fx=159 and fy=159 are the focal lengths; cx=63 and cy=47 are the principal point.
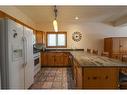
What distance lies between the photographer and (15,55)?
9.89 ft

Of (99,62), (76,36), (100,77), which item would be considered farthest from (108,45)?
(100,77)

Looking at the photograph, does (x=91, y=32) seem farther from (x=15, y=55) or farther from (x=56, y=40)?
(x=15, y=55)

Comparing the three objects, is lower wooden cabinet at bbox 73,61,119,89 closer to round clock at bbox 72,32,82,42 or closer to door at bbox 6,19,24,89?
door at bbox 6,19,24,89

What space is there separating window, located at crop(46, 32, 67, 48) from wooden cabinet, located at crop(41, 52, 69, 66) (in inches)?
29.4

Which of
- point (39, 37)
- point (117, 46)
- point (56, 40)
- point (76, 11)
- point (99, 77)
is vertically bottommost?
point (99, 77)

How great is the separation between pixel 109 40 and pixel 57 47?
2850mm

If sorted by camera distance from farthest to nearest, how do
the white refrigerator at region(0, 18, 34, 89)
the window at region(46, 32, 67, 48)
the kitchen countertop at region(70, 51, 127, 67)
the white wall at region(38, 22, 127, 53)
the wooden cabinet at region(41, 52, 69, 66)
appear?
the window at region(46, 32, 67, 48) < the white wall at region(38, 22, 127, 53) < the wooden cabinet at region(41, 52, 69, 66) < the kitchen countertop at region(70, 51, 127, 67) < the white refrigerator at region(0, 18, 34, 89)

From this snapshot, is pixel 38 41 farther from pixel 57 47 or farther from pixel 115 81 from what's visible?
pixel 115 81

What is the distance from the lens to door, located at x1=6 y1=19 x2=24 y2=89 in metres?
2.77

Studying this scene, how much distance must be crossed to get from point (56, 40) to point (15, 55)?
6041 mm

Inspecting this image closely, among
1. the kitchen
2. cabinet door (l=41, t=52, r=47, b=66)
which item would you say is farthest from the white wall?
cabinet door (l=41, t=52, r=47, b=66)

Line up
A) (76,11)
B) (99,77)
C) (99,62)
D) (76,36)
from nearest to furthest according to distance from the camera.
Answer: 1. (99,77)
2. (99,62)
3. (76,11)
4. (76,36)
